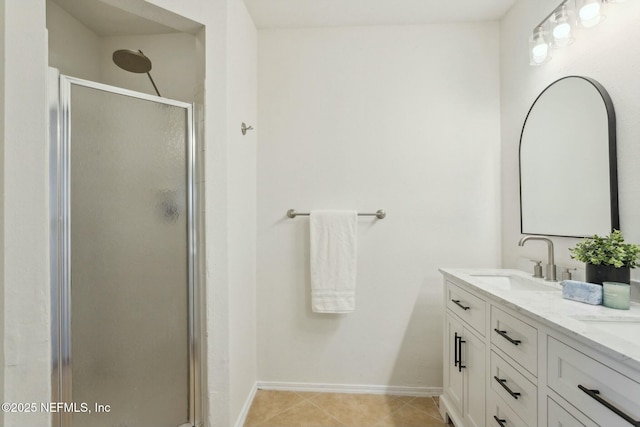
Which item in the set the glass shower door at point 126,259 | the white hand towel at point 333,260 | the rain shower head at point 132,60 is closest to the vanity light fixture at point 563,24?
the white hand towel at point 333,260

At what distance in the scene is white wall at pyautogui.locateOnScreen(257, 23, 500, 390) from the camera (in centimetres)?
177

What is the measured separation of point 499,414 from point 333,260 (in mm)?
1017

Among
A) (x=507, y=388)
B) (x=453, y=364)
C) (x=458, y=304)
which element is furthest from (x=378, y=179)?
(x=507, y=388)

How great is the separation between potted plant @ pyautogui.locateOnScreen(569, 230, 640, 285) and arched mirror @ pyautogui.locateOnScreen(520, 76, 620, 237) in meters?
0.17

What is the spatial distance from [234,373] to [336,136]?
1.46 metres

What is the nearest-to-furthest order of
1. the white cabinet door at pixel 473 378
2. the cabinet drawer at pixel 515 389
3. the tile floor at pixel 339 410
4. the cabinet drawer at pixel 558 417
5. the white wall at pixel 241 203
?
the cabinet drawer at pixel 558 417, the cabinet drawer at pixel 515 389, the white cabinet door at pixel 473 378, the white wall at pixel 241 203, the tile floor at pixel 339 410

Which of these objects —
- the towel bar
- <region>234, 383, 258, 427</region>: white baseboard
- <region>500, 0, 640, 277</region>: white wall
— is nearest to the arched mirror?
<region>500, 0, 640, 277</region>: white wall

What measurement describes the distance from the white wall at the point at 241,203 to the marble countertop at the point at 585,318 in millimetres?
1134

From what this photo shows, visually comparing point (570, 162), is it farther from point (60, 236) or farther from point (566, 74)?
point (60, 236)

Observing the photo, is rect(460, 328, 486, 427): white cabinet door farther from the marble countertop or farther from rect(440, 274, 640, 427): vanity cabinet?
the marble countertop

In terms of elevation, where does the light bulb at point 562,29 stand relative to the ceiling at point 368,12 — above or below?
below

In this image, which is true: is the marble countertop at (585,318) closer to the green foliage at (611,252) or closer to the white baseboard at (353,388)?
the green foliage at (611,252)

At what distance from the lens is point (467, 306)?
4.27ft

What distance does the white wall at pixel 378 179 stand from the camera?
177cm
